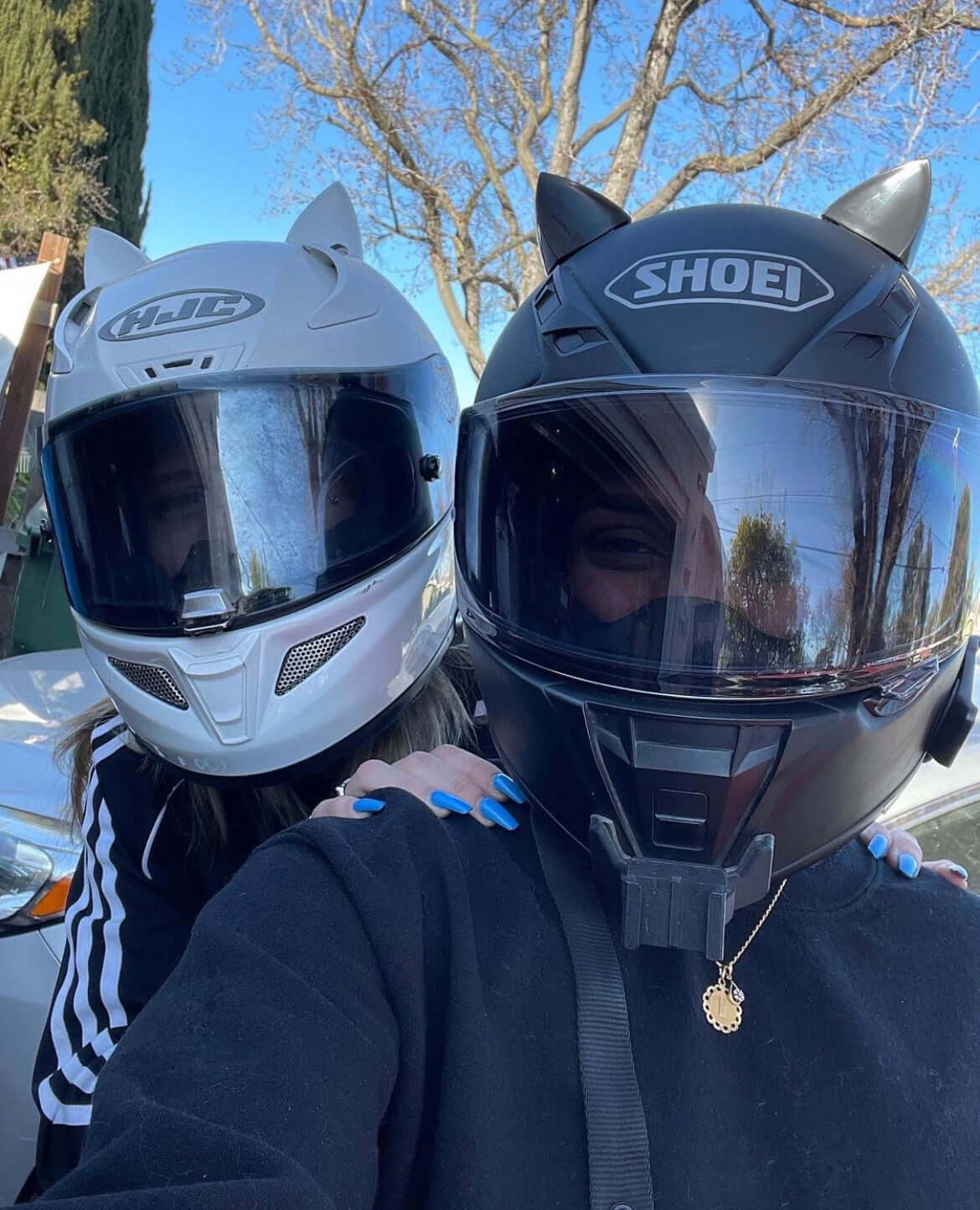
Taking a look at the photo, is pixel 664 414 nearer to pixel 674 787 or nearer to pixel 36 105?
pixel 674 787

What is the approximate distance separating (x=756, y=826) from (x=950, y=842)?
157 centimetres

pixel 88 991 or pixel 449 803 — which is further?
pixel 88 991

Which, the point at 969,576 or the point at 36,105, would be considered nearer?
the point at 969,576

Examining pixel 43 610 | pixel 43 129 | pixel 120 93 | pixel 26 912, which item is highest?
pixel 120 93

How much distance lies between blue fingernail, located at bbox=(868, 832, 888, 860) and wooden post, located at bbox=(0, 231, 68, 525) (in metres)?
4.07

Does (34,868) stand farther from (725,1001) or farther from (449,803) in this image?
(725,1001)

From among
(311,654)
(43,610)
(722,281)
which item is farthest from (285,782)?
(43,610)

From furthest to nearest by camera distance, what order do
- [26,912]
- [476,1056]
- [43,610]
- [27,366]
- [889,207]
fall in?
[43,610]
[27,366]
[26,912]
[889,207]
[476,1056]

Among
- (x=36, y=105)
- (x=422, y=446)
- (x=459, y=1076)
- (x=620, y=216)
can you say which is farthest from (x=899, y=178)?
(x=36, y=105)

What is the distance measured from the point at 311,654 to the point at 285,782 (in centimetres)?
26

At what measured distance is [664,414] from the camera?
49.2 inches

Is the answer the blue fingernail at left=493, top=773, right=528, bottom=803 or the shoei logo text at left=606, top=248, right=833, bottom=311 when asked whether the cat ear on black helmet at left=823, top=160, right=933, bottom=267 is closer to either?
the shoei logo text at left=606, top=248, right=833, bottom=311

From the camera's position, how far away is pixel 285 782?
1825 mm

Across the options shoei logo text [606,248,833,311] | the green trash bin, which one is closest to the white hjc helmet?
shoei logo text [606,248,833,311]
